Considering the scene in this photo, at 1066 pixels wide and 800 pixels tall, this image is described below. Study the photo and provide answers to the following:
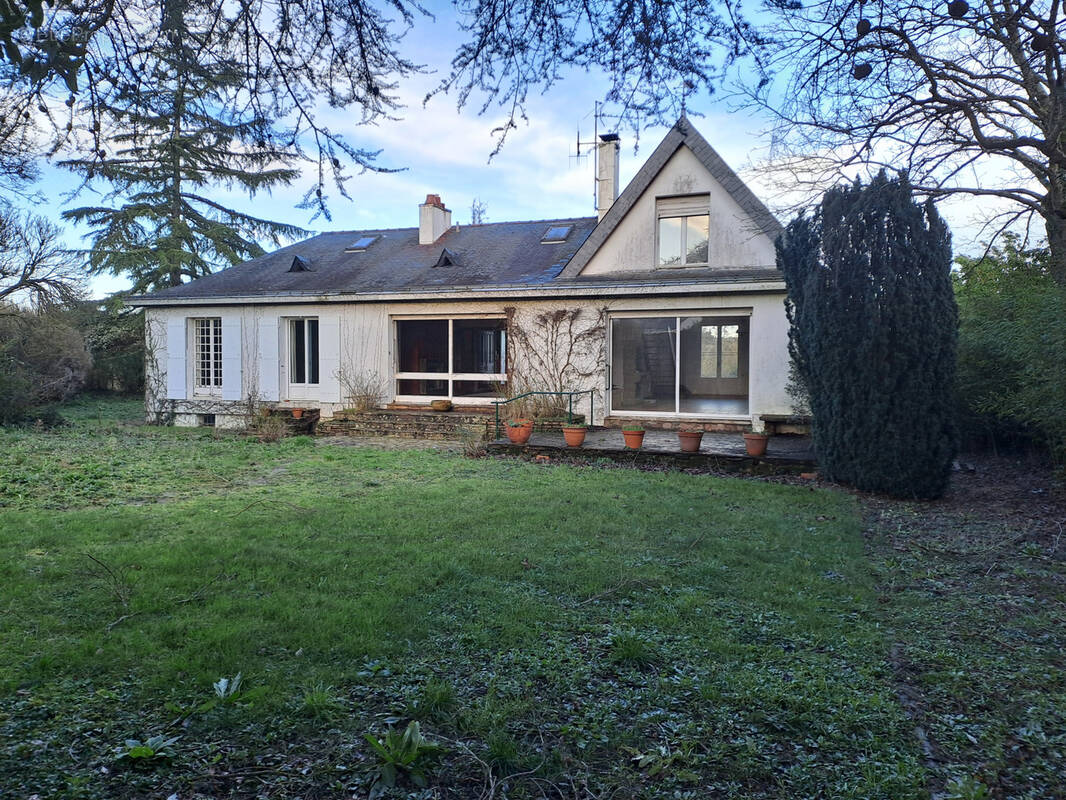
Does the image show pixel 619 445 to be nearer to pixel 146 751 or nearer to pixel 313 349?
pixel 313 349

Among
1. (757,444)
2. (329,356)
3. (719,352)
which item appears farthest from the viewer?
(329,356)

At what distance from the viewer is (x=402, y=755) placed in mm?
2492

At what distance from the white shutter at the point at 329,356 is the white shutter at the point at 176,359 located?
350 cm

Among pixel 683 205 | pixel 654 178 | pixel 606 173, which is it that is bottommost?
pixel 683 205

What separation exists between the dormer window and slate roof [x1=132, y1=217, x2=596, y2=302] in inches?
80.8

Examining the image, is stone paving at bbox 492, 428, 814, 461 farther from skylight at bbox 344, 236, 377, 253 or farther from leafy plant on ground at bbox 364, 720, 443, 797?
skylight at bbox 344, 236, 377, 253

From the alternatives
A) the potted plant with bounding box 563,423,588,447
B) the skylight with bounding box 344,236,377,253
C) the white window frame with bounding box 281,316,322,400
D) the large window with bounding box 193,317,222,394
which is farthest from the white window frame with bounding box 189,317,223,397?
the potted plant with bounding box 563,423,588,447

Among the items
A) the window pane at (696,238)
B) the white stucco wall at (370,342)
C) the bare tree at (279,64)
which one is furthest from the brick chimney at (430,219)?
the bare tree at (279,64)

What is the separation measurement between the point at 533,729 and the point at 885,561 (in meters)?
3.68

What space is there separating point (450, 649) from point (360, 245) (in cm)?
1645

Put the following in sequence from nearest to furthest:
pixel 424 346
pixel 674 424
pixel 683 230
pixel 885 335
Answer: pixel 885 335
pixel 674 424
pixel 683 230
pixel 424 346

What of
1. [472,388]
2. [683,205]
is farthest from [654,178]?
[472,388]

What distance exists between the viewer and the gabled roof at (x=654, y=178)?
1223cm

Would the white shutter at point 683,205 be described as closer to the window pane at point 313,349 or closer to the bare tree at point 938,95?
the bare tree at point 938,95
